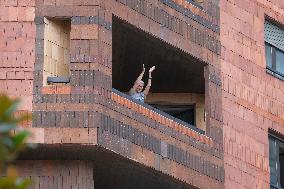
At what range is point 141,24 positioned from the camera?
1750cm

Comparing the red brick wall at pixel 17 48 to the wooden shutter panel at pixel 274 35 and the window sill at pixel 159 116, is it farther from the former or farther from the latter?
the wooden shutter panel at pixel 274 35

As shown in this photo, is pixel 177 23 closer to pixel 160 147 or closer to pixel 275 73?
pixel 160 147

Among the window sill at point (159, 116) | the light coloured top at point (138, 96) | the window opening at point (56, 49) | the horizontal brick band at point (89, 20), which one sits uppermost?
the horizontal brick band at point (89, 20)

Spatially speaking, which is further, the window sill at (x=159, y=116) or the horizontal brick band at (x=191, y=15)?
the horizontal brick band at (x=191, y=15)

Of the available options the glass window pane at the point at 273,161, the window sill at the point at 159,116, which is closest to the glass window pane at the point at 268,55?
the glass window pane at the point at 273,161

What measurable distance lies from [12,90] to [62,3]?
206cm

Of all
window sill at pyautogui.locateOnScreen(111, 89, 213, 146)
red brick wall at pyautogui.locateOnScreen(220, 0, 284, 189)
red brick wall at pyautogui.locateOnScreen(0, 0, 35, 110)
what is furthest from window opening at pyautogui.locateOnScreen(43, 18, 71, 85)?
red brick wall at pyautogui.locateOnScreen(220, 0, 284, 189)

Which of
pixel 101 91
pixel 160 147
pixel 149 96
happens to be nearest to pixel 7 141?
pixel 101 91

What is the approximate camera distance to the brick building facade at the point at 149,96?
1549 cm

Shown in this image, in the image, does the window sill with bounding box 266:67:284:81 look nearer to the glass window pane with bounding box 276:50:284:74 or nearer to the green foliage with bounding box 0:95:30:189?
the glass window pane with bounding box 276:50:284:74

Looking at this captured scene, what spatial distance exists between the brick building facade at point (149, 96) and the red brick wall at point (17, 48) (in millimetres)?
18

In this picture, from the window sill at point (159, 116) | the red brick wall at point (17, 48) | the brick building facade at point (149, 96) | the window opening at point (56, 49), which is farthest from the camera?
the window sill at point (159, 116)

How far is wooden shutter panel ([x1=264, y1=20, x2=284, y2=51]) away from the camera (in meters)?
21.8

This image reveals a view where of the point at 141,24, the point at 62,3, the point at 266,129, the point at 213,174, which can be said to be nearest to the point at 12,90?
the point at 62,3
